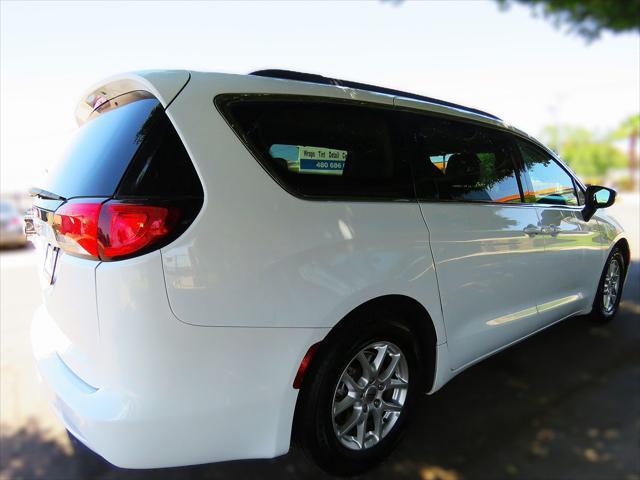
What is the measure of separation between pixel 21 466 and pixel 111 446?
115cm

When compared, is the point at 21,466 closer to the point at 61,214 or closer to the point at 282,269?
the point at 61,214

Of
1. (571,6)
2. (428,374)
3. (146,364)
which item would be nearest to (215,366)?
(146,364)

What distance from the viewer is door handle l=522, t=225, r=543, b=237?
296 cm

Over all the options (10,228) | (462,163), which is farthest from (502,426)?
(10,228)

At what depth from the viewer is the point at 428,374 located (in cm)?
250

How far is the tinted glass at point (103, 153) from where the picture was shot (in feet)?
5.89

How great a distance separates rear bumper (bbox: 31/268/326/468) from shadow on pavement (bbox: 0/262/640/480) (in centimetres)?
58

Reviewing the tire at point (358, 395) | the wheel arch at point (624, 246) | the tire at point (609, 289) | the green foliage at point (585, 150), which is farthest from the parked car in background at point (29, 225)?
the green foliage at point (585, 150)

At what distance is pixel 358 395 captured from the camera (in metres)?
2.20

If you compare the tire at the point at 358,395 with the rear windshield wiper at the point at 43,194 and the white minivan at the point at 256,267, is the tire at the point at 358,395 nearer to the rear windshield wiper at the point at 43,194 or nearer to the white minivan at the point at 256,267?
the white minivan at the point at 256,267

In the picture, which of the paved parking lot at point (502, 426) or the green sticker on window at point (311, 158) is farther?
the paved parking lot at point (502, 426)

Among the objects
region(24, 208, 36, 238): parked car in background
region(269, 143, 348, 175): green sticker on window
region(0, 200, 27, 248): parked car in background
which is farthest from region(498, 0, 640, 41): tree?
region(0, 200, 27, 248): parked car in background

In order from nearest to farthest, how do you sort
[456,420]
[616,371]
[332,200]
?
[332,200], [456,420], [616,371]

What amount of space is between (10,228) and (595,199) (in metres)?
12.5
